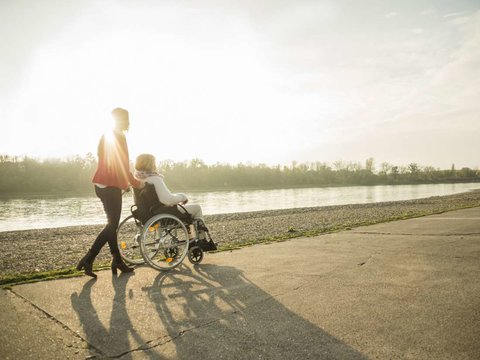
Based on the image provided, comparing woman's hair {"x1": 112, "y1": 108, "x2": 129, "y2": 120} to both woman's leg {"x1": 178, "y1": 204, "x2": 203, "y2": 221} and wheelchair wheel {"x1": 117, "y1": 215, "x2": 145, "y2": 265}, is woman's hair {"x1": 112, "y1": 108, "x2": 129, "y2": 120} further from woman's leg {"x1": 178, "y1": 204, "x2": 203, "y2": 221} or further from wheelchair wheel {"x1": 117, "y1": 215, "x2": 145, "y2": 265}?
woman's leg {"x1": 178, "y1": 204, "x2": 203, "y2": 221}

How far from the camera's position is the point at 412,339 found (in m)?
2.54

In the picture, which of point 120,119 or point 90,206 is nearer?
point 120,119

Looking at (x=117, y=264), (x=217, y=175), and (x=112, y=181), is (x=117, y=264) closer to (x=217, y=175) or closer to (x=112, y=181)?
(x=112, y=181)

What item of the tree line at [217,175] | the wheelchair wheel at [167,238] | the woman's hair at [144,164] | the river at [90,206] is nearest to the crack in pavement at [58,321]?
the wheelchair wheel at [167,238]

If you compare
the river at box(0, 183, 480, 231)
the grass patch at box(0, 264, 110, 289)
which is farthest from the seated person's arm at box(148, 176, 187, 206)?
the river at box(0, 183, 480, 231)

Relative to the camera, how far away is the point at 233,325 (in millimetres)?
2828

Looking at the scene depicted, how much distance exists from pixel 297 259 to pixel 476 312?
2556mm

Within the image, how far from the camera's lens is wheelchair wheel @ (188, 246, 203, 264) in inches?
203

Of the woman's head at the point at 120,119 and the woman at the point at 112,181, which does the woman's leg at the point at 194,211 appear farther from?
the woman's head at the point at 120,119

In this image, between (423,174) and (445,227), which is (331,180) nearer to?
(423,174)

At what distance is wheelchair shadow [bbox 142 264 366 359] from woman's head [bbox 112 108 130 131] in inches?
84.0

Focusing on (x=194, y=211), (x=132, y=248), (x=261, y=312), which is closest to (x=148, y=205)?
(x=194, y=211)

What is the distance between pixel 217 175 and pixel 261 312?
4157 inches

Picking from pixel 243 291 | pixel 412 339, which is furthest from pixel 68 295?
pixel 412 339
